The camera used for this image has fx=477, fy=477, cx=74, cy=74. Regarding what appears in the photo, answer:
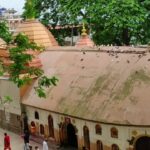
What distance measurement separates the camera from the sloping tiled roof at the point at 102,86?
1917 centimetres

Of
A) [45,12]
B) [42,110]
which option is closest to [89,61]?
[42,110]

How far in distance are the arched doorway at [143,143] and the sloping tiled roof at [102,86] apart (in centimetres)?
78

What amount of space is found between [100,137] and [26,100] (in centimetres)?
603

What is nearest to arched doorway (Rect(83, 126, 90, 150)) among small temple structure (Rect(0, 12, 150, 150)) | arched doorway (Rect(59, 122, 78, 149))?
small temple structure (Rect(0, 12, 150, 150))

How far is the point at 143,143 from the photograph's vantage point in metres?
18.8

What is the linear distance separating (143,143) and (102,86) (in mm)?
3438

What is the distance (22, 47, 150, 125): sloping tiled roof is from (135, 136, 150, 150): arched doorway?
0.78 meters

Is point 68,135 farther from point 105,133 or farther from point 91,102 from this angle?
point 105,133

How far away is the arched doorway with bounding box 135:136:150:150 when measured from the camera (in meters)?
18.7

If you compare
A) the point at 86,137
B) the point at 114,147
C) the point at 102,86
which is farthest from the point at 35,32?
the point at 114,147

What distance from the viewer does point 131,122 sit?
730 inches

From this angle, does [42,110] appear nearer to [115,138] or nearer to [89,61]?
[89,61]

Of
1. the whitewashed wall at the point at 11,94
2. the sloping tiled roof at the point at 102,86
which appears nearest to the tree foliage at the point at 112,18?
the sloping tiled roof at the point at 102,86

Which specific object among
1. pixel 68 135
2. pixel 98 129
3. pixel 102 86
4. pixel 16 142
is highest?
pixel 102 86
